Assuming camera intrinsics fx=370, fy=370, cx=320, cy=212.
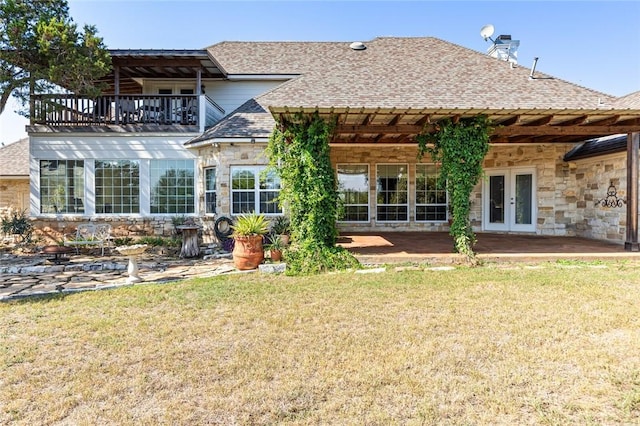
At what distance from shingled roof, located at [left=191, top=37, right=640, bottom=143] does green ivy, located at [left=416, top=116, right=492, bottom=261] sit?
27 centimetres

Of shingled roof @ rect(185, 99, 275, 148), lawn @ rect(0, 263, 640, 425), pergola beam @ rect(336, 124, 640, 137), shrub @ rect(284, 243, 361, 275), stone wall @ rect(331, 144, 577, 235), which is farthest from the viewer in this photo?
stone wall @ rect(331, 144, 577, 235)

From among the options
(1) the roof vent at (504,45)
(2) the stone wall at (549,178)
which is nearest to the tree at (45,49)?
(2) the stone wall at (549,178)

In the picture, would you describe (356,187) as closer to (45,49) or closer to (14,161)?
(45,49)

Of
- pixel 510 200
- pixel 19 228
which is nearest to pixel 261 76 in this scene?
pixel 19 228

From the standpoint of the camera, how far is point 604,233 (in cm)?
1061

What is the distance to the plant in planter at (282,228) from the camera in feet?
31.8

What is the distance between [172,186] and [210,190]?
1507 mm

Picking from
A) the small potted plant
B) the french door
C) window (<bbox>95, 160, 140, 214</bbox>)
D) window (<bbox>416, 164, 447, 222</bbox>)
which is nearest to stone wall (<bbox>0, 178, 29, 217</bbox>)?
window (<bbox>95, 160, 140, 214</bbox>)

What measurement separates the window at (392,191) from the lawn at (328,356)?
7.30 metres

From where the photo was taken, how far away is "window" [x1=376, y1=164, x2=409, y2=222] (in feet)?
44.2

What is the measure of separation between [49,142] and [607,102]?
16826 millimetres

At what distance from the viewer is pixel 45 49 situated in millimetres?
9430

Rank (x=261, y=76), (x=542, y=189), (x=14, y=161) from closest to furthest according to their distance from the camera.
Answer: (x=542, y=189) < (x=261, y=76) < (x=14, y=161)

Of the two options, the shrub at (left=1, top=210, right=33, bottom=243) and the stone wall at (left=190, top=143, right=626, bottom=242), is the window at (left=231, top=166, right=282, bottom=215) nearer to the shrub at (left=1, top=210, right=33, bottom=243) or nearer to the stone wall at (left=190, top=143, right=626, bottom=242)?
the stone wall at (left=190, top=143, right=626, bottom=242)
